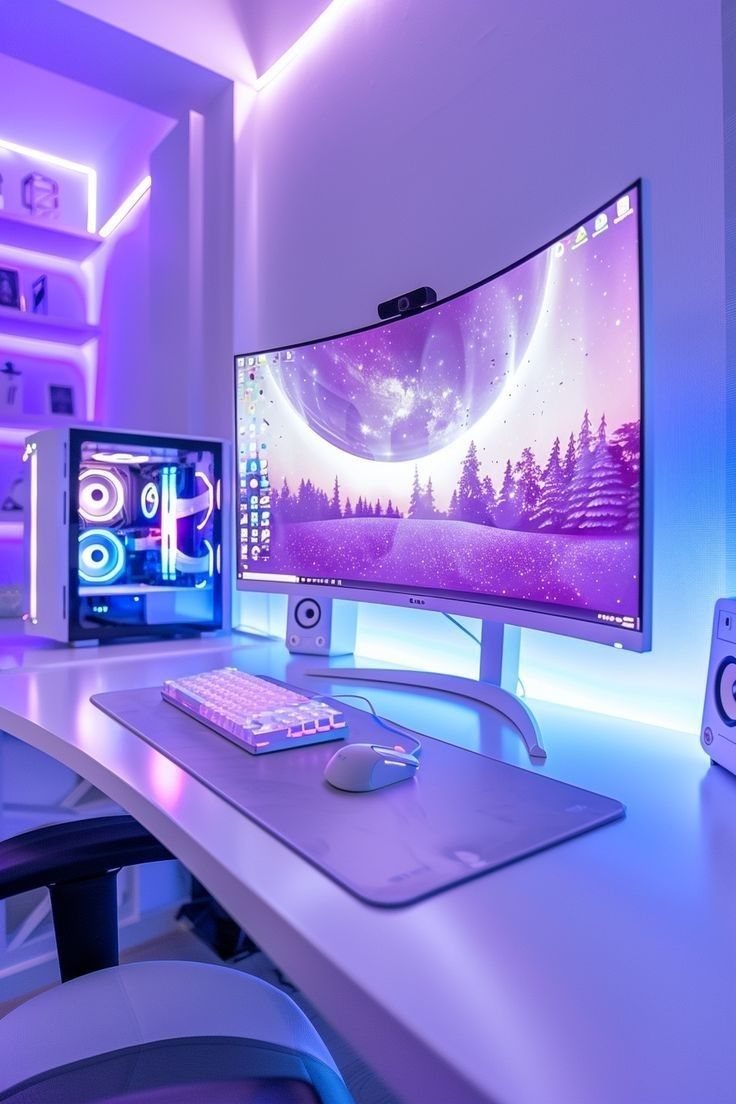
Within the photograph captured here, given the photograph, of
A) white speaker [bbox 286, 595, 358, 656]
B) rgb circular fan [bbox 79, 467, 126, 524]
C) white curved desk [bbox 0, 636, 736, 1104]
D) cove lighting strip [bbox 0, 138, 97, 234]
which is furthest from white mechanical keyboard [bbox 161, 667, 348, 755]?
cove lighting strip [bbox 0, 138, 97, 234]

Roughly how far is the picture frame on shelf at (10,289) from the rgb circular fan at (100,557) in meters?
1.69

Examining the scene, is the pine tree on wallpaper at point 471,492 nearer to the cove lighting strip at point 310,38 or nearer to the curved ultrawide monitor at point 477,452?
the curved ultrawide monitor at point 477,452

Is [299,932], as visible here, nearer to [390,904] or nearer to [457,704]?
[390,904]

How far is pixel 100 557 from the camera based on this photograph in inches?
62.4

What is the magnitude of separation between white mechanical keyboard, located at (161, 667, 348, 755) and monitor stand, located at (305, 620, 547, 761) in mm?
Answer: 196

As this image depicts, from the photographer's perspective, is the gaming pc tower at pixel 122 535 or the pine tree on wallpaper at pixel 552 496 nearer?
the pine tree on wallpaper at pixel 552 496

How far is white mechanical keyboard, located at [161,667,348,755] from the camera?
771 mm

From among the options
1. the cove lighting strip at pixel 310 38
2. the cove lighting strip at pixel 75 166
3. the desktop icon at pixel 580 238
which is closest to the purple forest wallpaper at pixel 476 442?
the desktop icon at pixel 580 238

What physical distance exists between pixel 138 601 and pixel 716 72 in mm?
1435

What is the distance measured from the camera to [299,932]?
423 mm

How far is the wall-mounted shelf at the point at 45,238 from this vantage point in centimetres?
265

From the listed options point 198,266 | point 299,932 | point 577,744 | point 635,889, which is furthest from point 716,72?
point 198,266

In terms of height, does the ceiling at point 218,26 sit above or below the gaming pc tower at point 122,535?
above

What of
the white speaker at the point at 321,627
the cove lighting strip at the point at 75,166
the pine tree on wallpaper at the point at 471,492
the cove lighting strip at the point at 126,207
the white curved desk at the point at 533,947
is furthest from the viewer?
the cove lighting strip at the point at 75,166
